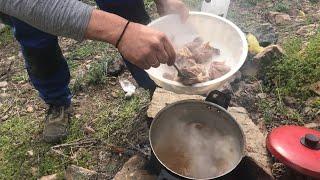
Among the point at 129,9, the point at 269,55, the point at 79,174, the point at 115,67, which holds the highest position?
the point at 129,9

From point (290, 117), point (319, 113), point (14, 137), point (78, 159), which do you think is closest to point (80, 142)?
point (78, 159)

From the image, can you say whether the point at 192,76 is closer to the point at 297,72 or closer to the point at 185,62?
the point at 185,62

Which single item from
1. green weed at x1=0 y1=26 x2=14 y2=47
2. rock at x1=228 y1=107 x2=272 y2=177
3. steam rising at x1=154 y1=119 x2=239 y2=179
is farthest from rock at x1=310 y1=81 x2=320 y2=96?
green weed at x1=0 y1=26 x2=14 y2=47

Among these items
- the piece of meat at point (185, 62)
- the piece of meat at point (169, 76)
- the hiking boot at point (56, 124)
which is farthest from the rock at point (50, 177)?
the piece of meat at point (185, 62)

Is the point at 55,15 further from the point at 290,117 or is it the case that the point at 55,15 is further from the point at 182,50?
the point at 290,117

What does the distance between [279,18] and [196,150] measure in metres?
2.78

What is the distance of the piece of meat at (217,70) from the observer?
273 cm

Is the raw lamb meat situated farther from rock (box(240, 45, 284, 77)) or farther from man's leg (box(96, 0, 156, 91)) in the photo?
rock (box(240, 45, 284, 77))

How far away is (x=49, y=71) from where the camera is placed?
3.26 meters

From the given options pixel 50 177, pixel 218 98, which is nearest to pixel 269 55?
pixel 218 98

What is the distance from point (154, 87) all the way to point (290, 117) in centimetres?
128

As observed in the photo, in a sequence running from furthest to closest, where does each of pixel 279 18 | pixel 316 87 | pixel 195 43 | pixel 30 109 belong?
1. pixel 279 18
2. pixel 30 109
3. pixel 316 87
4. pixel 195 43

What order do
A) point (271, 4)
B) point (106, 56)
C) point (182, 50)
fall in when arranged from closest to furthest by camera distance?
1. point (182, 50)
2. point (106, 56)
3. point (271, 4)

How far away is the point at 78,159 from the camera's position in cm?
333
